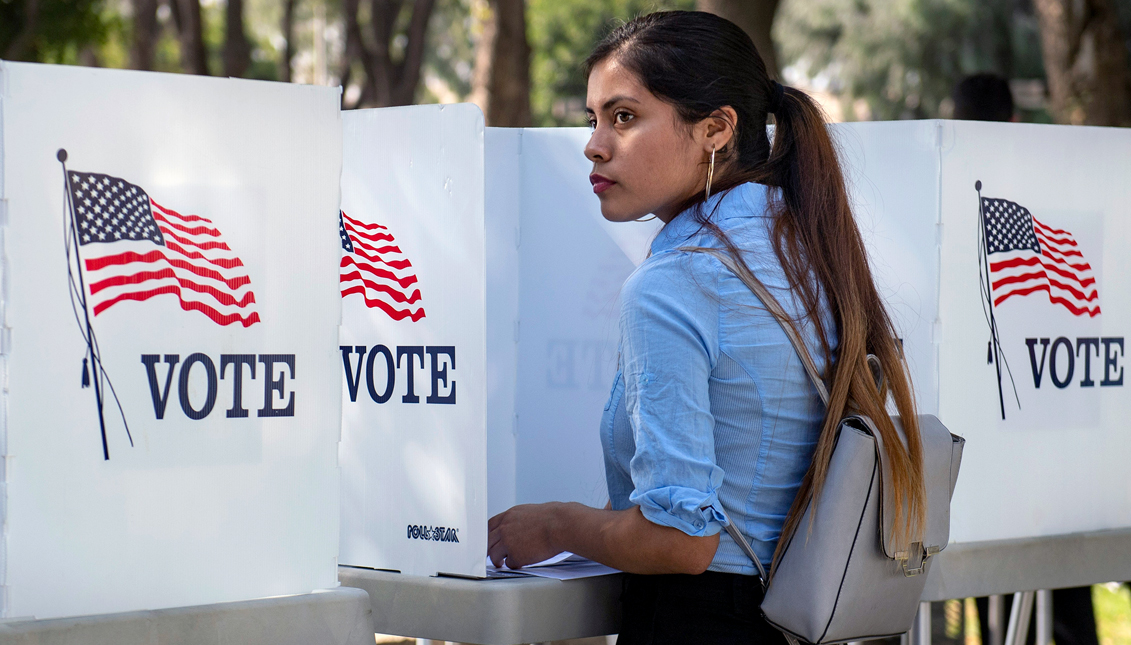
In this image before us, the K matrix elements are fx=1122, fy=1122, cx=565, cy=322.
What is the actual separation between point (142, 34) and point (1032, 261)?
1268 cm

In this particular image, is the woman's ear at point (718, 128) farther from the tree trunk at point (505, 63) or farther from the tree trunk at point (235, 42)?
the tree trunk at point (235, 42)

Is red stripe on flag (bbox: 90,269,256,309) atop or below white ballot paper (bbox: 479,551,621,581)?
atop

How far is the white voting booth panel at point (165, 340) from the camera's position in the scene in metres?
1.53

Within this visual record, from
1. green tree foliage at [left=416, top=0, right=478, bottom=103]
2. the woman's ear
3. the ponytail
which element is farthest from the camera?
green tree foliage at [left=416, top=0, right=478, bottom=103]

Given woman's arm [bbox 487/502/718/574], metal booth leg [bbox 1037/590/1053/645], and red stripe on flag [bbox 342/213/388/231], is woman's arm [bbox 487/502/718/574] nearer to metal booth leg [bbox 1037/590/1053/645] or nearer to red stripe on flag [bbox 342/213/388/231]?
red stripe on flag [bbox 342/213/388/231]

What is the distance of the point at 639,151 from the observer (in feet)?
5.69

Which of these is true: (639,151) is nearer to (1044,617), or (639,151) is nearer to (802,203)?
(802,203)

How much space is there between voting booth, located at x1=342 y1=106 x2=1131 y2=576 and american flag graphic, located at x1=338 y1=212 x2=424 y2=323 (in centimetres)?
9

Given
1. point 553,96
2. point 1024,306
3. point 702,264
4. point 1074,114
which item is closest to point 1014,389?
point 1024,306

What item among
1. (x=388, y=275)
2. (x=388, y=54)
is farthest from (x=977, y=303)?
(x=388, y=54)

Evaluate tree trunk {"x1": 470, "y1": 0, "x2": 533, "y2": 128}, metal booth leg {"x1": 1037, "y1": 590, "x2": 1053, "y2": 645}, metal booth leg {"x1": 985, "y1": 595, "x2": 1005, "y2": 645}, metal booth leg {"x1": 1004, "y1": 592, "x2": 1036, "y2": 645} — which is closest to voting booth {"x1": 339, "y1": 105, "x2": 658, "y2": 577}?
metal booth leg {"x1": 1004, "y1": 592, "x2": 1036, "y2": 645}

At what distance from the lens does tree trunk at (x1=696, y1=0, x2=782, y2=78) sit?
13.5 feet

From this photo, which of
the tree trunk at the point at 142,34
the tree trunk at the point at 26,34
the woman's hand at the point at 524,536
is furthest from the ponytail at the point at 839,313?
the tree trunk at the point at 142,34

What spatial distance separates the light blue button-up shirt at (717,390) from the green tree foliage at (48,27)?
561 centimetres
